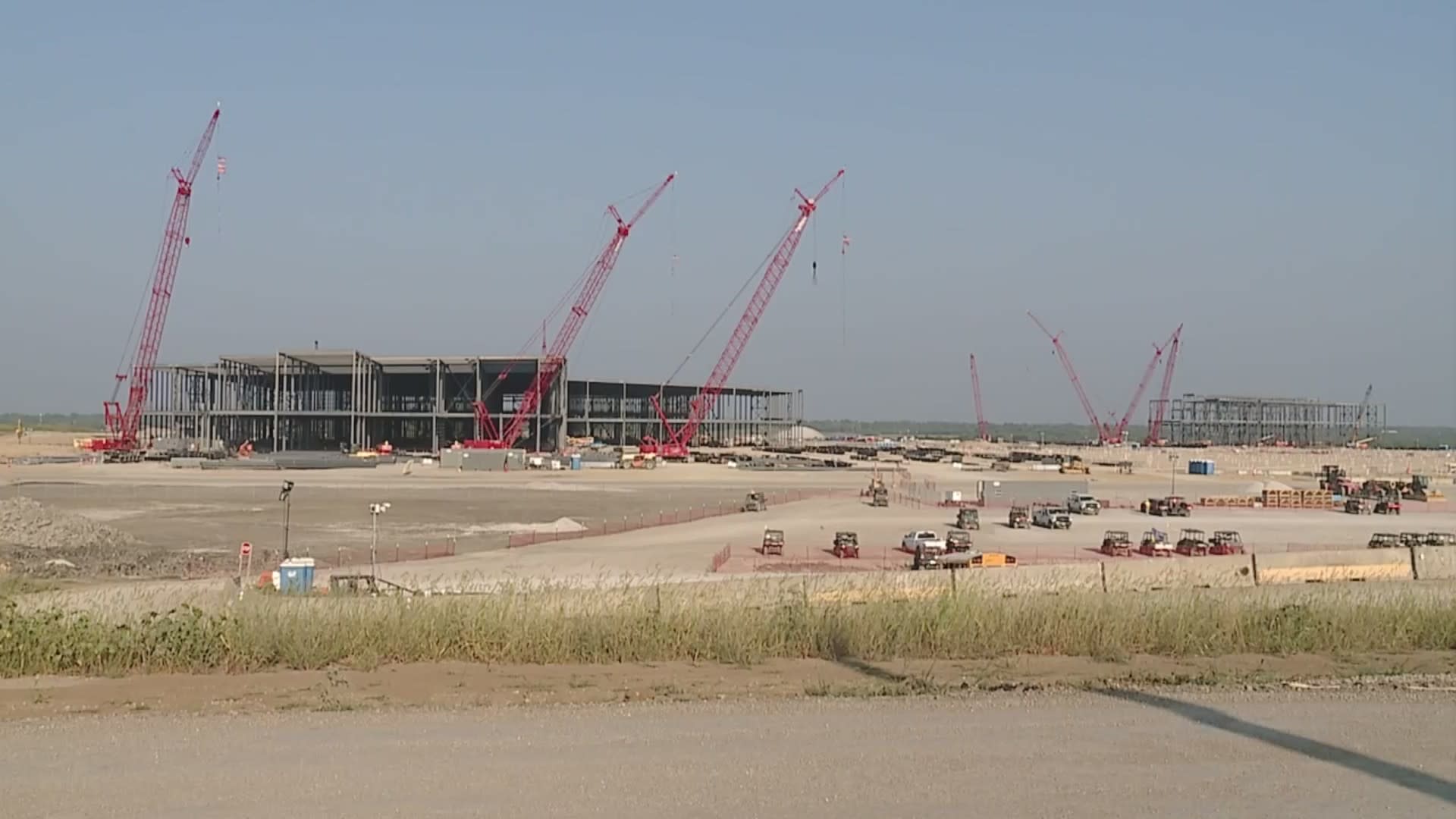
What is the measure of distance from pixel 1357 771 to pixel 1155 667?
17.2 feet

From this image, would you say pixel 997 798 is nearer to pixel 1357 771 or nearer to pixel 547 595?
pixel 1357 771

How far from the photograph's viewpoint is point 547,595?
18.8 metres

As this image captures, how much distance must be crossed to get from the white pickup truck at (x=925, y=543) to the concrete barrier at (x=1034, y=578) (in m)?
14.5

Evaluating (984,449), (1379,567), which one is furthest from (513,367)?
(1379,567)

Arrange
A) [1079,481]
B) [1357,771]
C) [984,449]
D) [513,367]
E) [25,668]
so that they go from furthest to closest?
[984,449], [513,367], [1079,481], [25,668], [1357,771]

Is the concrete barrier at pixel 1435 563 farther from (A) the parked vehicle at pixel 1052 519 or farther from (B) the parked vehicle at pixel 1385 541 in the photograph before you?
(A) the parked vehicle at pixel 1052 519

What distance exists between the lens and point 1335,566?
34.1 metres

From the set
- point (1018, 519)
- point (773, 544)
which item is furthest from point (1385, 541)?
point (773, 544)

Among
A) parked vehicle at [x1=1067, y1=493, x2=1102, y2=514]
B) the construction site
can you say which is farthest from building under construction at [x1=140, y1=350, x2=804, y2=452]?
parked vehicle at [x1=1067, y1=493, x2=1102, y2=514]

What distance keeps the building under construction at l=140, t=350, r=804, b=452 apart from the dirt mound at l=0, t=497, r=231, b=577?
269ft

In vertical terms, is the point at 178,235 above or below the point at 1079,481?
above

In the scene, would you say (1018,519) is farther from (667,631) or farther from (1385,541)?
(667,631)

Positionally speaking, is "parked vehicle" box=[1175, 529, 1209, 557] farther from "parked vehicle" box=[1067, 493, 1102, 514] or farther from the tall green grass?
the tall green grass

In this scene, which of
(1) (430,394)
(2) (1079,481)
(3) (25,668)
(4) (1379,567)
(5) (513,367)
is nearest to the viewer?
(3) (25,668)
